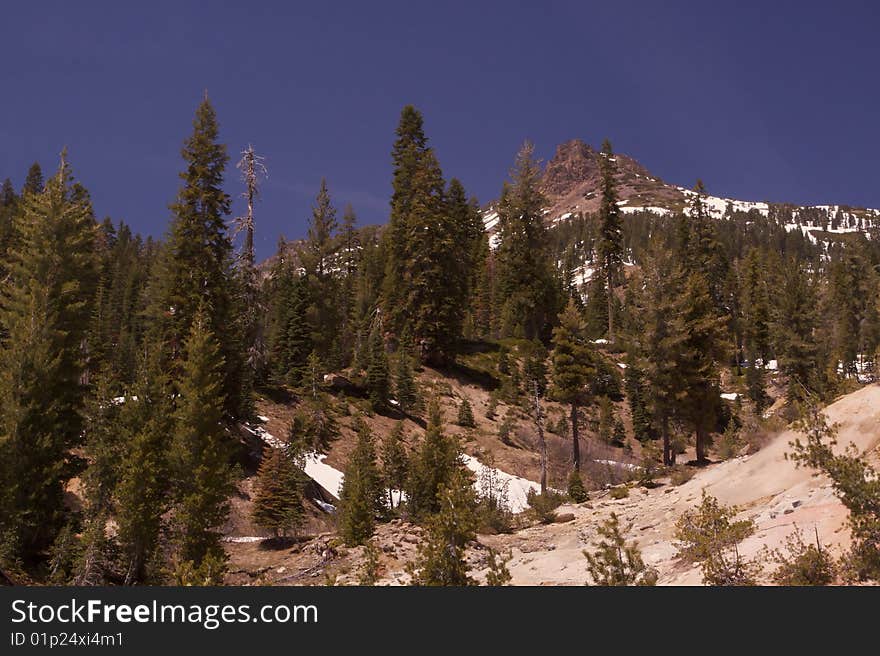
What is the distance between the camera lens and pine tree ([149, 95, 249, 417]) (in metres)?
27.1

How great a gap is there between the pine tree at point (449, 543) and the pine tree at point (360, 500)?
398 inches

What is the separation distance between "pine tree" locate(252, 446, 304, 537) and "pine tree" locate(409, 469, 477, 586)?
1444cm

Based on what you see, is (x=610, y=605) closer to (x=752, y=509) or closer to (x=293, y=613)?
(x=293, y=613)

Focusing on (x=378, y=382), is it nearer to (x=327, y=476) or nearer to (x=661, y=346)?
(x=327, y=476)

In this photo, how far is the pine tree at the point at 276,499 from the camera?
2281 centimetres

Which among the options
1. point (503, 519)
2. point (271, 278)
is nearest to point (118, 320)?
point (271, 278)

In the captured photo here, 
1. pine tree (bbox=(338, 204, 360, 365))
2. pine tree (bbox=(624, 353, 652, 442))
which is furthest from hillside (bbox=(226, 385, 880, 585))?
pine tree (bbox=(338, 204, 360, 365))

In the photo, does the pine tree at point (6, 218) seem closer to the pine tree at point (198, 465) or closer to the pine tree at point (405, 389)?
the pine tree at point (405, 389)

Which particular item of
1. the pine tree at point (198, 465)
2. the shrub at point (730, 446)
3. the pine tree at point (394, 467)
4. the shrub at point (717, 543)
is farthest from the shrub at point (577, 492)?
the shrub at point (717, 543)

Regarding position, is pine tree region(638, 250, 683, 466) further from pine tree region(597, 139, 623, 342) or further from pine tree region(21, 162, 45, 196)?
pine tree region(21, 162, 45, 196)

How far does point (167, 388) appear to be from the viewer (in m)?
23.0

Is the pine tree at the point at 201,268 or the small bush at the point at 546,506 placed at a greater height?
the pine tree at the point at 201,268

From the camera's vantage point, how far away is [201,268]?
90.9 feet

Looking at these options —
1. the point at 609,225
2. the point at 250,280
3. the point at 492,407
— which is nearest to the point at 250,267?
the point at 250,280
